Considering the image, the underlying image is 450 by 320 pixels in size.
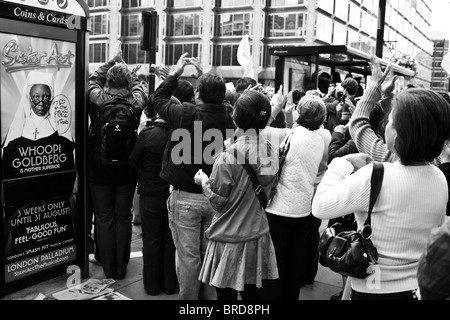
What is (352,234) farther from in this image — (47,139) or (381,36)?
(381,36)

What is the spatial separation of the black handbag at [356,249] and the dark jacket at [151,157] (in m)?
2.43

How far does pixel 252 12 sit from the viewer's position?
48.0 m

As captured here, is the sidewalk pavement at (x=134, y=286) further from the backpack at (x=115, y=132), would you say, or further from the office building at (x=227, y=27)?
the office building at (x=227, y=27)

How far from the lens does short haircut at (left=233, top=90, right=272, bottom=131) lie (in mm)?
3158

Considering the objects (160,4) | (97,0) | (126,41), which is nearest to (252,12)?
(160,4)

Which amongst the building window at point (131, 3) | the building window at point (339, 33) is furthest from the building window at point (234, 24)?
the building window at point (131, 3)

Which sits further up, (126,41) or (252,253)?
(126,41)

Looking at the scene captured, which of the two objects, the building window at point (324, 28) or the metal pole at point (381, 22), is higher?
the building window at point (324, 28)

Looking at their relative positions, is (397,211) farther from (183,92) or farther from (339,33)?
(339,33)

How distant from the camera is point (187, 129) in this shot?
3.75 meters

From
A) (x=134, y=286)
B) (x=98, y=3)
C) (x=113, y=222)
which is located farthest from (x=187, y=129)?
(x=98, y=3)

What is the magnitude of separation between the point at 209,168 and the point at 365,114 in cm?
166

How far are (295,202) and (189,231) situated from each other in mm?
918

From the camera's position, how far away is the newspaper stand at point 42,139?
3957 millimetres
